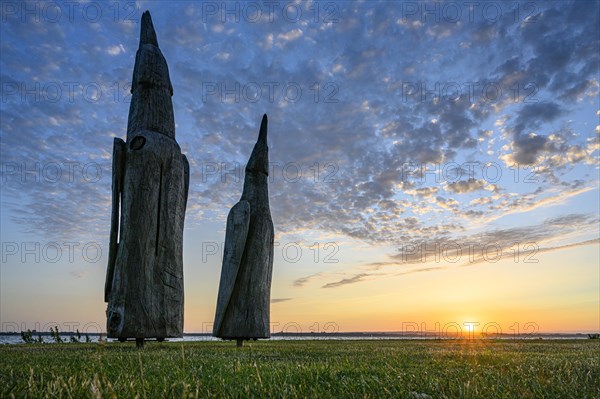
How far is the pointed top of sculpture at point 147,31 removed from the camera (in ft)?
36.7

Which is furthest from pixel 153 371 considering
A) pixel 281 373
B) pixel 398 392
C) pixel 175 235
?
pixel 175 235

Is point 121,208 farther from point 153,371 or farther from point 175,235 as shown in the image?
point 153,371

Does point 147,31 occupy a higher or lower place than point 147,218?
higher

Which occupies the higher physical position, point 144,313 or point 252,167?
point 252,167

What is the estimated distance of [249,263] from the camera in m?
12.3

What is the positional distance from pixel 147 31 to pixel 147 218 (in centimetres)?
506

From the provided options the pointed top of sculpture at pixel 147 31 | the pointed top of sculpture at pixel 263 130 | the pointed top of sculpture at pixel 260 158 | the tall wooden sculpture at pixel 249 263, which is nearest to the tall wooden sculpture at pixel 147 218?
the pointed top of sculpture at pixel 147 31

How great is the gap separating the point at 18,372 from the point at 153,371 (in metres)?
1.57

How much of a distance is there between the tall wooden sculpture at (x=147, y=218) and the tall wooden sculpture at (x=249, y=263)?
1.95 metres

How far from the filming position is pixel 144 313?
30.4 ft

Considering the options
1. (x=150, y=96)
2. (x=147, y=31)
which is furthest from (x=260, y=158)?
(x=147, y=31)

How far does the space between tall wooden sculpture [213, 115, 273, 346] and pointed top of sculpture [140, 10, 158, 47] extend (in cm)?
393

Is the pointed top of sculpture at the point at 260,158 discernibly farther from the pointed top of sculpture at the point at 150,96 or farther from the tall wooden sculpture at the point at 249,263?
the pointed top of sculpture at the point at 150,96

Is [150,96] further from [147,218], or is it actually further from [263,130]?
[263,130]
